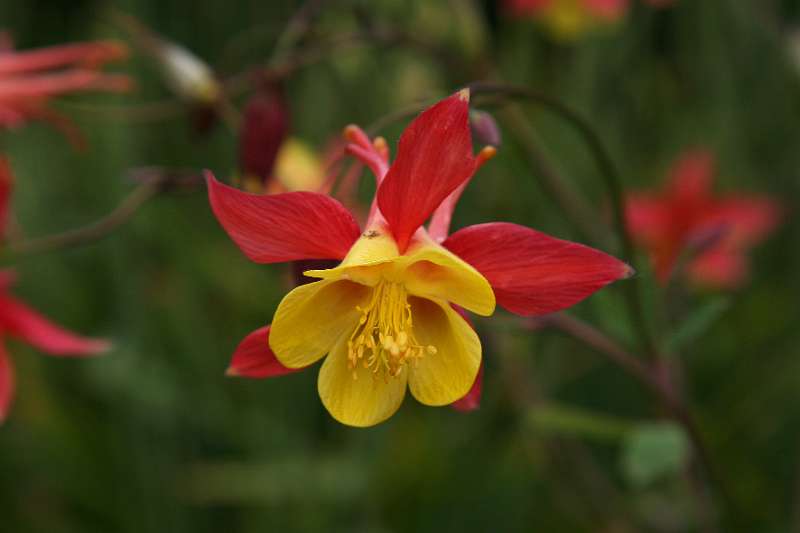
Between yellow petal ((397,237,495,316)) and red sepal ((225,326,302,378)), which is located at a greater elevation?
yellow petal ((397,237,495,316))

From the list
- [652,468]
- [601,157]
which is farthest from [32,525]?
[601,157]

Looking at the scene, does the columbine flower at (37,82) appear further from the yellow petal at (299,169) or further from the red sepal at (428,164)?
the red sepal at (428,164)

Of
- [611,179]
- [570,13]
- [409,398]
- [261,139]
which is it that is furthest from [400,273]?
[570,13]

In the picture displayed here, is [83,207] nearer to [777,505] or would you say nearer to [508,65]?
[508,65]

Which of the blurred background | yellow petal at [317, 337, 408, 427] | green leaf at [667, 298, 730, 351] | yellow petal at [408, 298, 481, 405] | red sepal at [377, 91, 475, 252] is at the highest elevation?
red sepal at [377, 91, 475, 252]

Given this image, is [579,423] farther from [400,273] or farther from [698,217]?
[698,217]

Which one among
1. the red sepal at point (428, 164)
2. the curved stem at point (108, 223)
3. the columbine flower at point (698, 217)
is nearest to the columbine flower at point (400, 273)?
the red sepal at point (428, 164)

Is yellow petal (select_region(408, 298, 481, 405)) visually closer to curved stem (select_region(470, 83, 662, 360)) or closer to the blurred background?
curved stem (select_region(470, 83, 662, 360))

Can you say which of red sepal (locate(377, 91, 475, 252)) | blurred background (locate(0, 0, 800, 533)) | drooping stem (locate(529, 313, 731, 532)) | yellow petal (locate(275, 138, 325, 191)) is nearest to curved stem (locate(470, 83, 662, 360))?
→ drooping stem (locate(529, 313, 731, 532))
